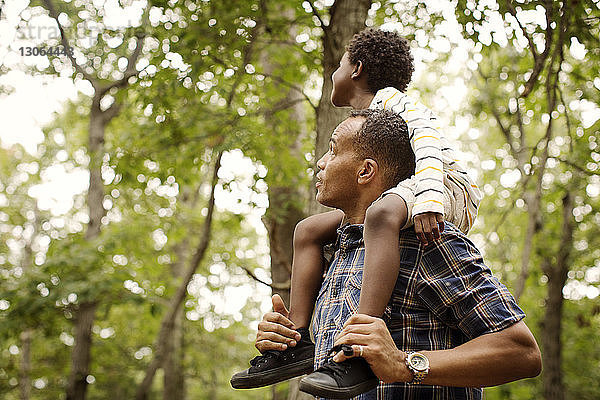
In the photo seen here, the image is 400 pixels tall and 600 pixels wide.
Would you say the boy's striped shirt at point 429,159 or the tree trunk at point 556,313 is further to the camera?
the tree trunk at point 556,313

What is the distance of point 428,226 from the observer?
1.61m

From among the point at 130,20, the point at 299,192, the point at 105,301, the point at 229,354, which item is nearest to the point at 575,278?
the point at 229,354

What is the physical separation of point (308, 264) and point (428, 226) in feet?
1.79

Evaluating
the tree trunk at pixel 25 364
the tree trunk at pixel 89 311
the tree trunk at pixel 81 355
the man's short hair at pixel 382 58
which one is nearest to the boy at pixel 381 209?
the man's short hair at pixel 382 58

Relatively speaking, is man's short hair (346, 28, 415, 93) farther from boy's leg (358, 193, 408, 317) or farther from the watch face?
the watch face

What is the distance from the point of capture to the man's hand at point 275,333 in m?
1.87

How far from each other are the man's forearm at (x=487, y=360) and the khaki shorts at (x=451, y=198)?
0.50 m

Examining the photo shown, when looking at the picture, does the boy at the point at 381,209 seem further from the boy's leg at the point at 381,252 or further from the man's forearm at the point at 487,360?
the man's forearm at the point at 487,360

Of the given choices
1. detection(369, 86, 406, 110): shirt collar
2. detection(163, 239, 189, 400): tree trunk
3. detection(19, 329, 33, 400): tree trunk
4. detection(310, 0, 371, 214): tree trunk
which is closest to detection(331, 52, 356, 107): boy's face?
detection(369, 86, 406, 110): shirt collar

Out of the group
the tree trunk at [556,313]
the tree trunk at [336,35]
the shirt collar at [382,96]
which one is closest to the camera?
the shirt collar at [382,96]

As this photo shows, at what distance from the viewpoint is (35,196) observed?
15.0 meters

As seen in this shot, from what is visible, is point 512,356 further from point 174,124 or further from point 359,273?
point 174,124

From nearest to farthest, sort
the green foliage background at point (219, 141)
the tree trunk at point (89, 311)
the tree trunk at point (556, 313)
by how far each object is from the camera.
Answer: the green foliage background at point (219, 141) < the tree trunk at point (89, 311) < the tree trunk at point (556, 313)

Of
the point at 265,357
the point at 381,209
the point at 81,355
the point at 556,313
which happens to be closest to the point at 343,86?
the point at 381,209
